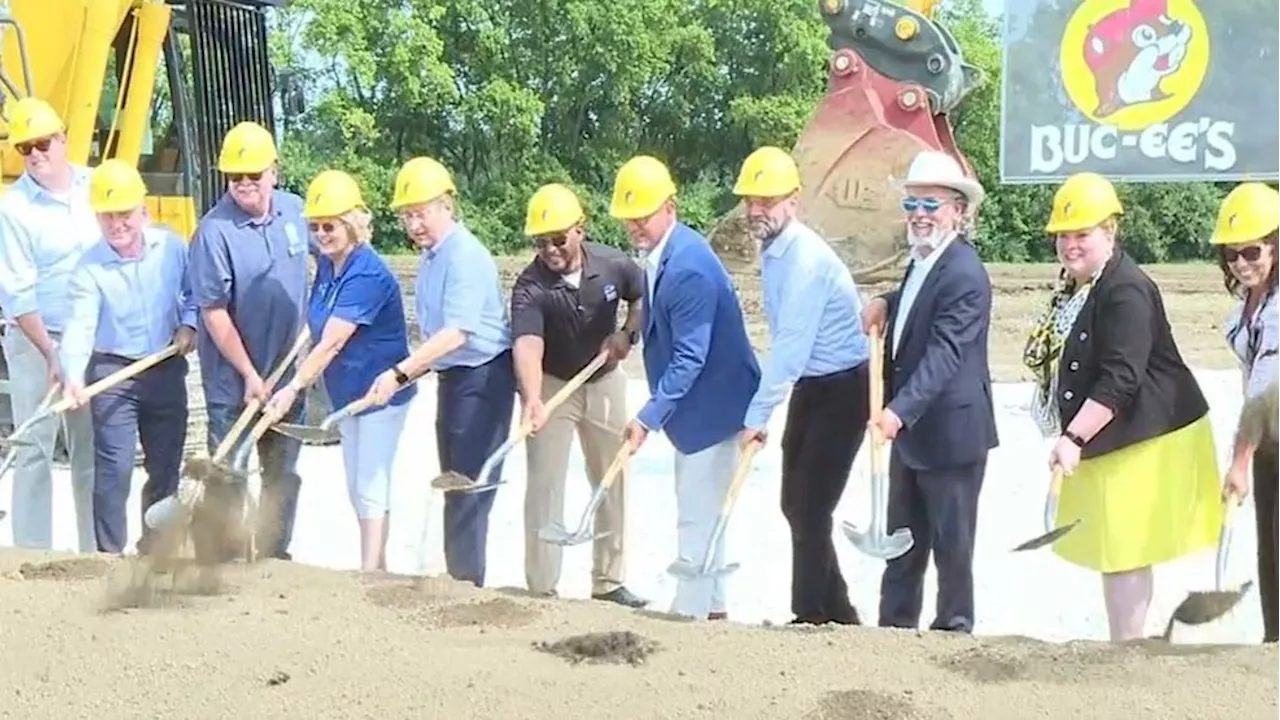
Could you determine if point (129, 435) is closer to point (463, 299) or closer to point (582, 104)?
point (463, 299)

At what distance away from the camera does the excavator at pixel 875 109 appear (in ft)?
44.5

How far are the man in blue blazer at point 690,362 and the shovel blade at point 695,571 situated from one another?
0.20ft

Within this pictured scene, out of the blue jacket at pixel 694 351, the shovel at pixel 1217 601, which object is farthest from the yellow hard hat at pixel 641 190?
the shovel at pixel 1217 601

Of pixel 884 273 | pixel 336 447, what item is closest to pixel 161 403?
pixel 336 447

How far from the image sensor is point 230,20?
33.2ft

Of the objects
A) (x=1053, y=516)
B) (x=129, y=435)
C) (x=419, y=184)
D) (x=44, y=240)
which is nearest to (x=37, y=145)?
(x=44, y=240)

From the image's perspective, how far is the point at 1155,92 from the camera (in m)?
9.49

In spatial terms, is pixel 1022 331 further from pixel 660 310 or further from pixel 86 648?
pixel 86 648

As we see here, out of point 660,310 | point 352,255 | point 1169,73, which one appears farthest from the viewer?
point 1169,73

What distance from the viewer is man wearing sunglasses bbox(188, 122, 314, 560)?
18.2 ft

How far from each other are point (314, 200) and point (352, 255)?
0.21 m

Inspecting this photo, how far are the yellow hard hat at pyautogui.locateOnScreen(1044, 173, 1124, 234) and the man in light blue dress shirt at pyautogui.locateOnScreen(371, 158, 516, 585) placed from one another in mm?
1864

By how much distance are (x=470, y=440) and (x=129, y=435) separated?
4.08ft

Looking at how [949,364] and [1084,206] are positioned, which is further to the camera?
[949,364]
